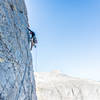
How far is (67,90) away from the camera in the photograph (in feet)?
97.2

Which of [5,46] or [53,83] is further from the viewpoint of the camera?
[53,83]

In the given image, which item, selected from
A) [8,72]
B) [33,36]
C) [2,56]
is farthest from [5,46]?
[33,36]

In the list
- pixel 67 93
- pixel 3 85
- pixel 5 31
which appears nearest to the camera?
pixel 3 85

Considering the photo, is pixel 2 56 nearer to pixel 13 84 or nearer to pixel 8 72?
pixel 8 72

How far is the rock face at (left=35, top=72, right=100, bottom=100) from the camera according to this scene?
28.3 metres

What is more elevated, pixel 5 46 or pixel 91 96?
pixel 5 46

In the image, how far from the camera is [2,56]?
16.8 ft

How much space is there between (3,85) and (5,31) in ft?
7.26

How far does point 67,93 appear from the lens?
2927 centimetres

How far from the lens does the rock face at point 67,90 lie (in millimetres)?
28263

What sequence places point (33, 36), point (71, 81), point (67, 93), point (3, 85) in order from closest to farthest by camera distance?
1. point (3, 85)
2. point (33, 36)
3. point (67, 93)
4. point (71, 81)

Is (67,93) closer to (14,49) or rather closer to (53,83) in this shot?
(53,83)

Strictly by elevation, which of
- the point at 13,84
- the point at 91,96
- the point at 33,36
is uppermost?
the point at 33,36

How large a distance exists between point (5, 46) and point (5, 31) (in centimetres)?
70
